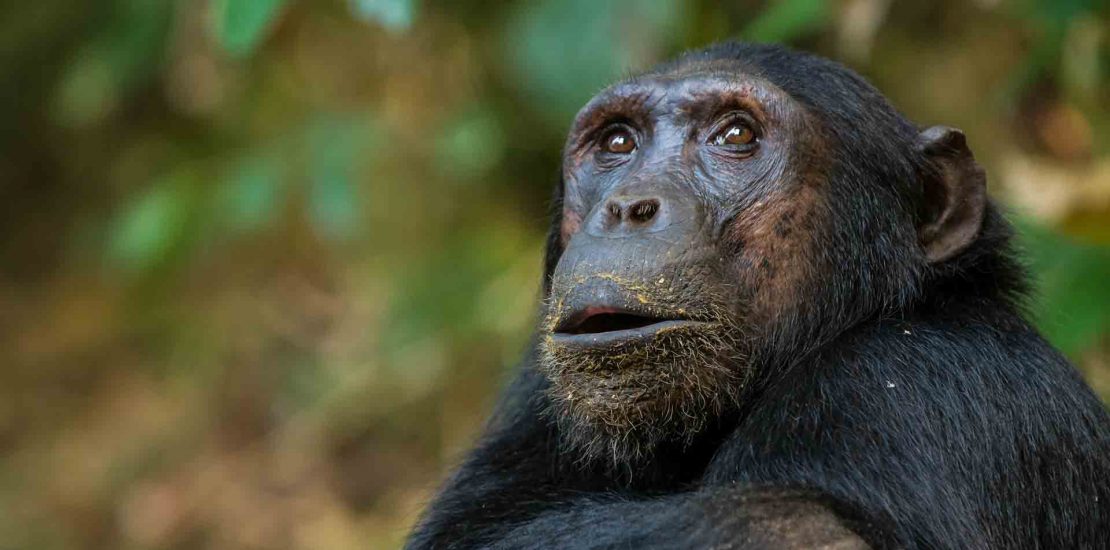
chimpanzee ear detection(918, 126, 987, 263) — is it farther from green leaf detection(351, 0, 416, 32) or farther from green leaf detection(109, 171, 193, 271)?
green leaf detection(109, 171, 193, 271)

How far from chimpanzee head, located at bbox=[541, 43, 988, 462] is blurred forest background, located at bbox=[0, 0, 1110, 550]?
141cm

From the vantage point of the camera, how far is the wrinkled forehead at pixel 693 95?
395 cm

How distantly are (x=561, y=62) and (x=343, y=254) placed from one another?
141 inches

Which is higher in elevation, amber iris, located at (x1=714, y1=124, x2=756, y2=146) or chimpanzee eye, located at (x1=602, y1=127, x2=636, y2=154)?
chimpanzee eye, located at (x1=602, y1=127, x2=636, y2=154)

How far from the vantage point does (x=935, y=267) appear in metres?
3.96

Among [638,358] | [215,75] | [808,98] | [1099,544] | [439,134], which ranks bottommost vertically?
[1099,544]

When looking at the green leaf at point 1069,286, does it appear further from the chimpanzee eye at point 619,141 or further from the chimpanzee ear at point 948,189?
the chimpanzee eye at point 619,141

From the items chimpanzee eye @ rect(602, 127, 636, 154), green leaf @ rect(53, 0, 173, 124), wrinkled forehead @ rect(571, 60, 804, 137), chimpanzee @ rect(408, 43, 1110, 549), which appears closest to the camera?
chimpanzee @ rect(408, 43, 1110, 549)

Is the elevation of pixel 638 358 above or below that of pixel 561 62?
below

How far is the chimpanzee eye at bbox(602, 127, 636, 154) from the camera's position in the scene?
4141 mm

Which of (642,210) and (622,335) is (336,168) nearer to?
(642,210)

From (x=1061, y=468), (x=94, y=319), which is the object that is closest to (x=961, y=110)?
(x=1061, y=468)

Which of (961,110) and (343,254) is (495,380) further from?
(961,110)

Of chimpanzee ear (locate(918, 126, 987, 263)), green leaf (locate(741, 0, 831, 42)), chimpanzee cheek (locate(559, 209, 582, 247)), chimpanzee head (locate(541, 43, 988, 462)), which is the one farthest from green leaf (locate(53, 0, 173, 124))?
chimpanzee ear (locate(918, 126, 987, 263))
